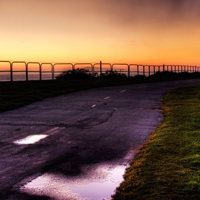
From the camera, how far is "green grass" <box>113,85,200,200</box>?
3.86m

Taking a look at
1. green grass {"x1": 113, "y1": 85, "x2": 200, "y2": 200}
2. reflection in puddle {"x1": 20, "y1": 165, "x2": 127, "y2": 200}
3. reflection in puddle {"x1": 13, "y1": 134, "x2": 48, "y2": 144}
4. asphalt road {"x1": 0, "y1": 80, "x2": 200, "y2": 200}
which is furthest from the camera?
reflection in puddle {"x1": 13, "y1": 134, "x2": 48, "y2": 144}

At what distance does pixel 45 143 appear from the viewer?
680cm

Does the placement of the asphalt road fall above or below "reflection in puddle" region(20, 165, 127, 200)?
above

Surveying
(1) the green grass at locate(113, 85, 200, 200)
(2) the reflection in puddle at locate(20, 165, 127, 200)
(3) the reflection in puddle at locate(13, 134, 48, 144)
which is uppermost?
(1) the green grass at locate(113, 85, 200, 200)

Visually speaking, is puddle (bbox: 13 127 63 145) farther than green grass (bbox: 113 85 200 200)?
Yes

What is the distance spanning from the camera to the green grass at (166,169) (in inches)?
152

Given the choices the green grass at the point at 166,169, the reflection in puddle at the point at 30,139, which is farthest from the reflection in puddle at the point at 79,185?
the reflection in puddle at the point at 30,139

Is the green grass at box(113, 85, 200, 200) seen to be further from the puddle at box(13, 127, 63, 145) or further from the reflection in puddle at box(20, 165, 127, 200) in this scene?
the puddle at box(13, 127, 63, 145)

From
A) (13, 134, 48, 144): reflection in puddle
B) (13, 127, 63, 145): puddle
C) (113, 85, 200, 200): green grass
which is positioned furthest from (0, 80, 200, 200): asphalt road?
(113, 85, 200, 200): green grass

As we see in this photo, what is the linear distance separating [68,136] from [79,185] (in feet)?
10.4

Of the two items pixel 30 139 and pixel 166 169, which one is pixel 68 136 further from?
pixel 166 169

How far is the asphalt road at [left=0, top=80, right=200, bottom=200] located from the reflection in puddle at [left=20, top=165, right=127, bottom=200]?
233mm

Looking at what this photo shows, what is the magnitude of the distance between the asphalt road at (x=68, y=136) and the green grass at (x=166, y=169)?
21.1 inches

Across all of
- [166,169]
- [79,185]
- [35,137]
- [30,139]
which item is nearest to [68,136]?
[35,137]
